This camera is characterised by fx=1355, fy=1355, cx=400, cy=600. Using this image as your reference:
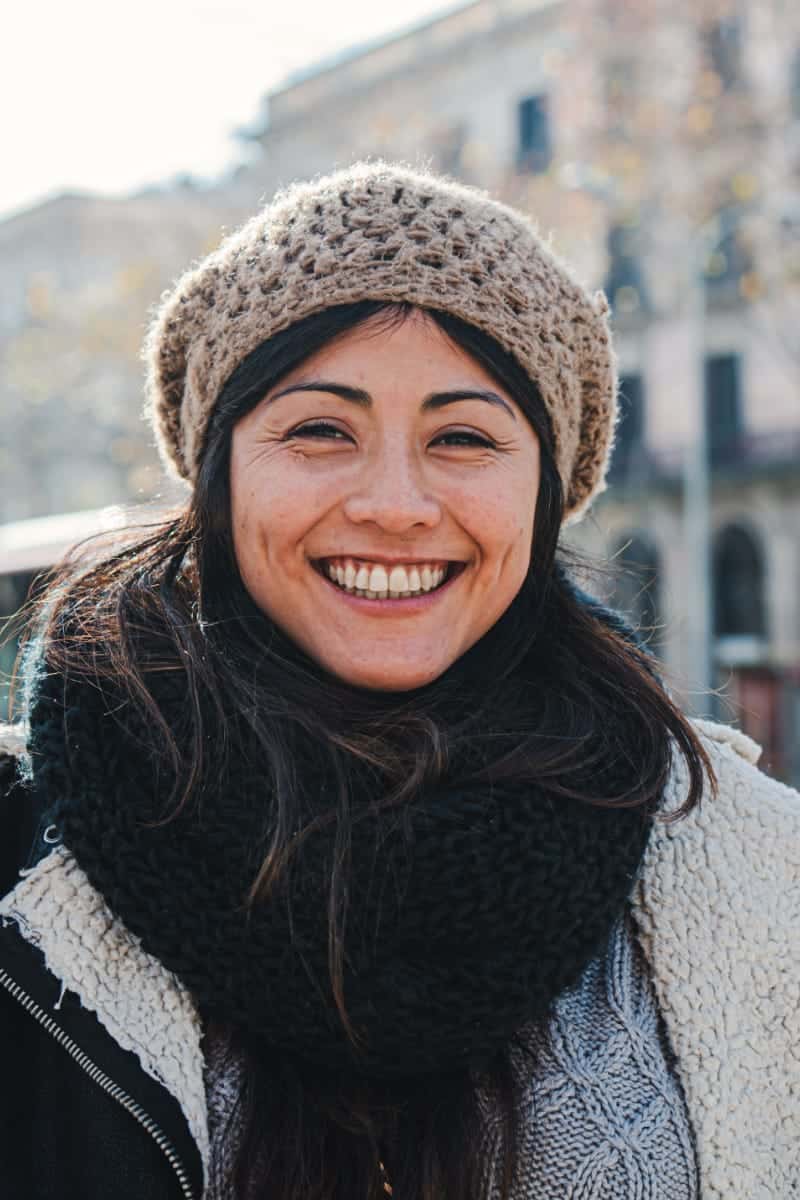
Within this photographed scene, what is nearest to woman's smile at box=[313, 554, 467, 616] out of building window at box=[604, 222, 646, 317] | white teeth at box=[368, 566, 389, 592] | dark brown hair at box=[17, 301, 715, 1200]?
white teeth at box=[368, 566, 389, 592]

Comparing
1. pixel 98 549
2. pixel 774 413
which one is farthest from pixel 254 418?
pixel 774 413

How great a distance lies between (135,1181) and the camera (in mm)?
1742

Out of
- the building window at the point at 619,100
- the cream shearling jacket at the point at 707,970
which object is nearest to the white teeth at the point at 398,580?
the cream shearling jacket at the point at 707,970

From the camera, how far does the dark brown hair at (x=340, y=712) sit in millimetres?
1870

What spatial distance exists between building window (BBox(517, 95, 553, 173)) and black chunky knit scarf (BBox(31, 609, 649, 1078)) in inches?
1021

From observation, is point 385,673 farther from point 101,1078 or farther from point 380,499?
point 101,1078

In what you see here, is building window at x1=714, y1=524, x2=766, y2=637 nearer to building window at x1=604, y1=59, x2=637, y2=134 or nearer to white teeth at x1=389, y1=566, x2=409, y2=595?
building window at x1=604, y1=59, x2=637, y2=134

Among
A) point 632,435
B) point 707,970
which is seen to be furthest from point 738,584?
point 707,970

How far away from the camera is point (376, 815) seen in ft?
6.31

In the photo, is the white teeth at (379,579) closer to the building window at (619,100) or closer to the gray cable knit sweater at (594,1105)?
the gray cable knit sweater at (594,1105)

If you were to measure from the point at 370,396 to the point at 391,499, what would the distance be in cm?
16

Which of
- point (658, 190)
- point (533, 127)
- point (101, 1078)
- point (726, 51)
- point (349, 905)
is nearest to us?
point (101, 1078)

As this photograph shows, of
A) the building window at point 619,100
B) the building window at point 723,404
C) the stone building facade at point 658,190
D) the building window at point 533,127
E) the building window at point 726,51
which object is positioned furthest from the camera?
the building window at point 723,404

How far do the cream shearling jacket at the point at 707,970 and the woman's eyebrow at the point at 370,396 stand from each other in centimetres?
68
